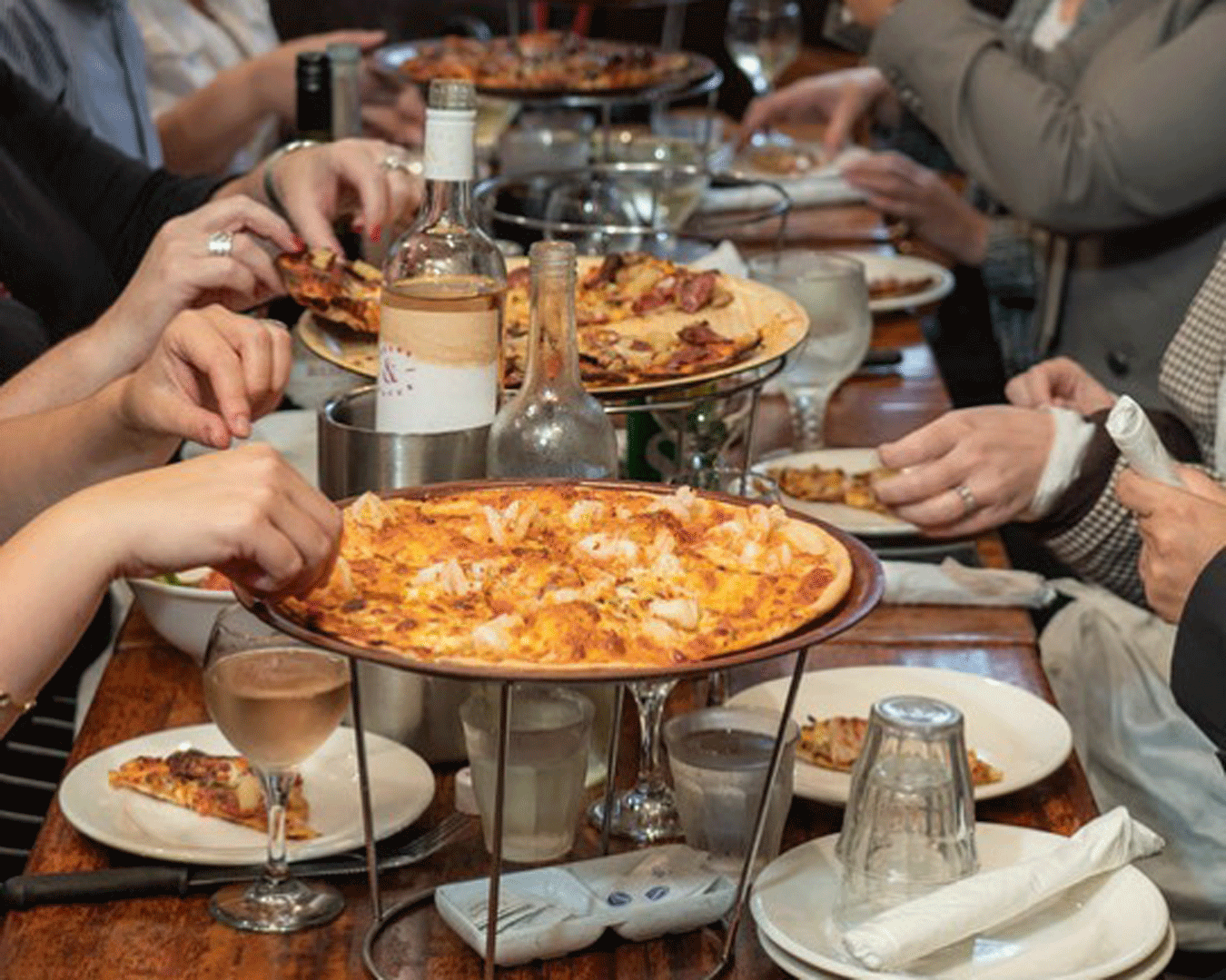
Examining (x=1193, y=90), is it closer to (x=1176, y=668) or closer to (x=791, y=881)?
(x=1176, y=668)

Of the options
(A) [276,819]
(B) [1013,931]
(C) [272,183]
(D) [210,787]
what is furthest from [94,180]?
(B) [1013,931]

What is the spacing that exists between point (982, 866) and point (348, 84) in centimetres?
158

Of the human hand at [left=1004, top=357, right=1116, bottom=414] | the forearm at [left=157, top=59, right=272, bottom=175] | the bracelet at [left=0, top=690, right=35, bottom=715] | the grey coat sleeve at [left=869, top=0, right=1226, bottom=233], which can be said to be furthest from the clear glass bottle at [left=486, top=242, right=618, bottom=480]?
the forearm at [left=157, top=59, right=272, bottom=175]

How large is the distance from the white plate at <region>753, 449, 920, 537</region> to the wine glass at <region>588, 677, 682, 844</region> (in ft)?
1.38

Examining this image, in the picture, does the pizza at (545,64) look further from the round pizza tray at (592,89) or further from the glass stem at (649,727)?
the glass stem at (649,727)

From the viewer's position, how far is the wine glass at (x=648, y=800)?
49.0 inches

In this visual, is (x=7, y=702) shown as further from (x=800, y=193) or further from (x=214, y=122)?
(x=214, y=122)

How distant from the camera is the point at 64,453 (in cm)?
149

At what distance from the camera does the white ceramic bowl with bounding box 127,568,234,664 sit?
1.41m

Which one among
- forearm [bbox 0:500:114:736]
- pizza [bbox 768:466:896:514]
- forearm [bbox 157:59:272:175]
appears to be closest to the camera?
forearm [bbox 0:500:114:736]

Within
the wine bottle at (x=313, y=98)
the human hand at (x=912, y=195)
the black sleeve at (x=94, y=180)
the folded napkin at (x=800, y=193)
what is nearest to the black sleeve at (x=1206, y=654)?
the wine bottle at (x=313, y=98)

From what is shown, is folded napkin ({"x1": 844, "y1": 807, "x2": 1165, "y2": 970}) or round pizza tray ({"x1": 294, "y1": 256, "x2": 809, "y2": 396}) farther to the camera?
round pizza tray ({"x1": 294, "y1": 256, "x2": 809, "y2": 396})

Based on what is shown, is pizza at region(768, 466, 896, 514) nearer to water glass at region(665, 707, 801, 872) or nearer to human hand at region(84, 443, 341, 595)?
water glass at region(665, 707, 801, 872)

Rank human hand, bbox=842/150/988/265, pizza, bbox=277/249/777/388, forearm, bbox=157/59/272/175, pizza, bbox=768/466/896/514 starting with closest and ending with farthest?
pizza, bbox=277/249/777/388
pizza, bbox=768/466/896/514
human hand, bbox=842/150/988/265
forearm, bbox=157/59/272/175
